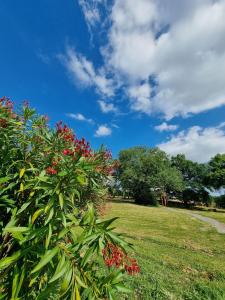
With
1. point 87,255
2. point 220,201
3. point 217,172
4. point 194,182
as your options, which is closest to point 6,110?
point 87,255

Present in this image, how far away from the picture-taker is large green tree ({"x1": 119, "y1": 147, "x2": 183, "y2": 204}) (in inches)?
1872

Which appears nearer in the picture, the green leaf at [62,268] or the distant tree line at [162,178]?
the green leaf at [62,268]

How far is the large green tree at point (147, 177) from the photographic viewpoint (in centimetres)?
4756

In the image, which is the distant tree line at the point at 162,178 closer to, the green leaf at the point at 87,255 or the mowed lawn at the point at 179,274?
the mowed lawn at the point at 179,274

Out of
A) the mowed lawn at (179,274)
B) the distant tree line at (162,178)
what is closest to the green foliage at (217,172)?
the distant tree line at (162,178)

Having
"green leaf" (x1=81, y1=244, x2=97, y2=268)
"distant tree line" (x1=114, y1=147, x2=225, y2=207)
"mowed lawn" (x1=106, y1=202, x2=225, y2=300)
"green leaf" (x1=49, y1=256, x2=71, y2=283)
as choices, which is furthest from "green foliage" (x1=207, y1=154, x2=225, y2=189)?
"green leaf" (x1=49, y1=256, x2=71, y2=283)

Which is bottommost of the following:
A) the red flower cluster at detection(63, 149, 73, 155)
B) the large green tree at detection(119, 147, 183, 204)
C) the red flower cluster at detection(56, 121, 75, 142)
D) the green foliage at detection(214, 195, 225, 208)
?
the red flower cluster at detection(63, 149, 73, 155)

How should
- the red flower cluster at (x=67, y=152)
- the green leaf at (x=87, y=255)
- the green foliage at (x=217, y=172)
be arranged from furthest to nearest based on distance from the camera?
the green foliage at (x=217, y=172) < the red flower cluster at (x=67, y=152) < the green leaf at (x=87, y=255)

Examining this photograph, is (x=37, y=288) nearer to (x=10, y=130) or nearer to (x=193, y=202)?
(x=10, y=130)

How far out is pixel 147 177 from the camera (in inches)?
1906

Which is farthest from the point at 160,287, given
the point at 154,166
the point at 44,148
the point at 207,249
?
the point at 154,166

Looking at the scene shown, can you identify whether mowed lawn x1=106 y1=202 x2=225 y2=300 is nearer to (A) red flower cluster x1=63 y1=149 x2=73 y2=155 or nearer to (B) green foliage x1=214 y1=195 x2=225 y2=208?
(A) red flower cluster x1=63 y1=149 x2=73 y2=155

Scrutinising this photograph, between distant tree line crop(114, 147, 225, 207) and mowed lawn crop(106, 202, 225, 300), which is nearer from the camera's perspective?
mowed lawn crop(106, 202, 225, 300)

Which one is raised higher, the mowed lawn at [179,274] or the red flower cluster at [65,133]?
the red flower cluster at [65,133]
